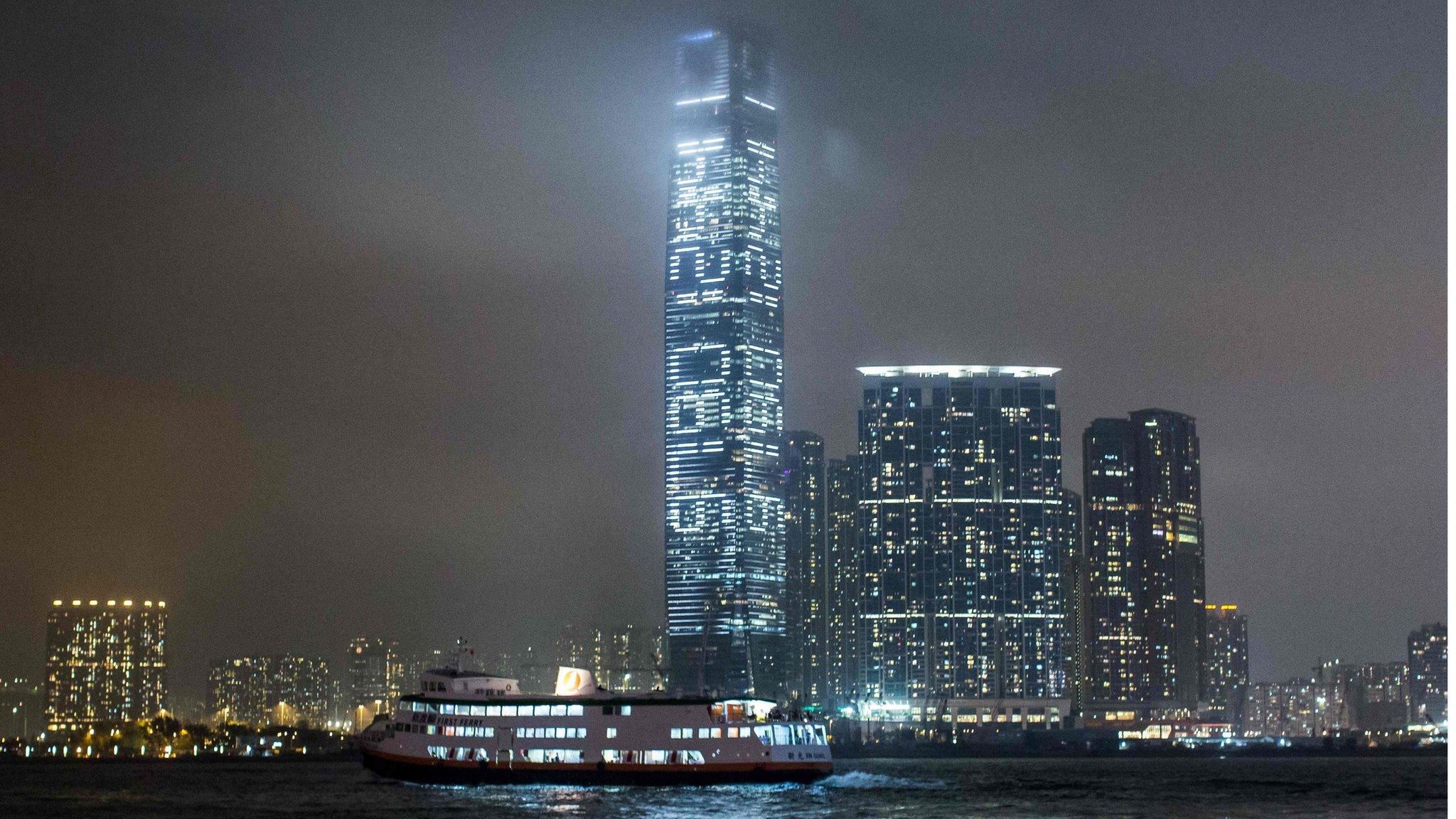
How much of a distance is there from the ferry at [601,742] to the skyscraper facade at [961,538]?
127 metres

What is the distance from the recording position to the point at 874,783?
244 ft

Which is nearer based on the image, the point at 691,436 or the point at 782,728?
the point at 782,728

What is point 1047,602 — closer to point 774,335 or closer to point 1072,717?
point 1072,717

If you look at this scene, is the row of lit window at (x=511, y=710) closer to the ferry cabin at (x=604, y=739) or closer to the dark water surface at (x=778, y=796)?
the ferry cabin at (x=604, y=739)

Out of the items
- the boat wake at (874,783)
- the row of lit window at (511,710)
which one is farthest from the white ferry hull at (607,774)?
the boat wake at (874,783)

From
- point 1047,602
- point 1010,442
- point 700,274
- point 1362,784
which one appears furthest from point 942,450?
point 1362,784

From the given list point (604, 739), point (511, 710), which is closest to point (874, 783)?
point (604, 739)

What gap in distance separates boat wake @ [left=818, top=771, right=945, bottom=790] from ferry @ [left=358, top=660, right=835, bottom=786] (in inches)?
276

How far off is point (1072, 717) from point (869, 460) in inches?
1306

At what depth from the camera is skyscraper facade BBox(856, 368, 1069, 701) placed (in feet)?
617

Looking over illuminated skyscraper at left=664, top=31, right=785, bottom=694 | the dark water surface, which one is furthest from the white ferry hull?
illuminated skyscraper at left=664, top=31, right=785, bottom=694

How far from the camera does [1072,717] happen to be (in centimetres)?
18525

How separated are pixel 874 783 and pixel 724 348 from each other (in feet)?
368

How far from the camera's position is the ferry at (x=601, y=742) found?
2378 inches
